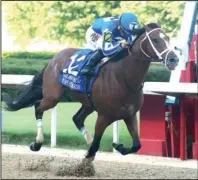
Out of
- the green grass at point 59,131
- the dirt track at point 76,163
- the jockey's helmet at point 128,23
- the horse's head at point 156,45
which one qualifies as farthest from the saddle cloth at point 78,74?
the green grass at point 59,131

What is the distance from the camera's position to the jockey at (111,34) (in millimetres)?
5207

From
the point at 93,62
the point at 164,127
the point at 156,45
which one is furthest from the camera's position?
the point at 164,127

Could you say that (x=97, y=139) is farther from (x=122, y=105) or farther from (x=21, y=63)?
(x=21, y=63)

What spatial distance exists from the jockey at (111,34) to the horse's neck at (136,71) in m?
0.18

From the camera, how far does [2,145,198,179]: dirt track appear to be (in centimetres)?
584

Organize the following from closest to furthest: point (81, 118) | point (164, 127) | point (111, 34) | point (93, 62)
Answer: point (111, 34), point (93, 62), point (81, 118), point (164, 127)

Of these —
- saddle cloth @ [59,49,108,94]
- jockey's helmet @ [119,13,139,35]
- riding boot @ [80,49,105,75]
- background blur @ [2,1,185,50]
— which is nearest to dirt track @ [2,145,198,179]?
saddle cloth @ [59,49,108,94]

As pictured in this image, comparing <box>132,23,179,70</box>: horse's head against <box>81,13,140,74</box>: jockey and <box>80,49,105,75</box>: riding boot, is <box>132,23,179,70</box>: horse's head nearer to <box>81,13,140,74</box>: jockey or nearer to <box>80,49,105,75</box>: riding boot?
<box>81,13,140,74</box>: jockey

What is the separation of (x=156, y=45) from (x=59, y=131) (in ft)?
16.0

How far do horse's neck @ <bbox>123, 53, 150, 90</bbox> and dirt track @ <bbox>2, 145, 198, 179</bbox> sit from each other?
106 centimetres

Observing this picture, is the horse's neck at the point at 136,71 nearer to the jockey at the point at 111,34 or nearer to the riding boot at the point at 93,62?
the jockey at the point at 111,34

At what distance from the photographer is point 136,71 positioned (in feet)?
17.1

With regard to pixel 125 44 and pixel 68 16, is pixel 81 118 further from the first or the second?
pixel 68 16

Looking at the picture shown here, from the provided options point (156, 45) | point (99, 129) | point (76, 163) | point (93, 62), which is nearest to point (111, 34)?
point (93, 62)
